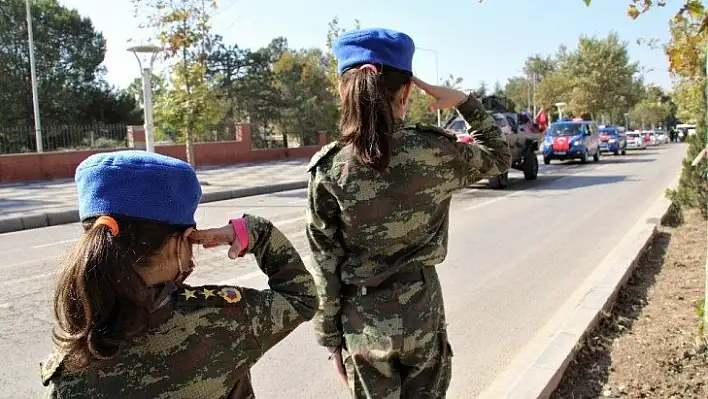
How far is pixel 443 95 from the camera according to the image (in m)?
2.04

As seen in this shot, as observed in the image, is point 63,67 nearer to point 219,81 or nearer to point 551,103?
point 219,81

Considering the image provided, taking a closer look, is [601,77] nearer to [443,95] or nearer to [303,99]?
[303,99]

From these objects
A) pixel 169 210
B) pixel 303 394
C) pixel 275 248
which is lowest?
pixel 303 394

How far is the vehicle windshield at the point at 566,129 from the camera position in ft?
74.2

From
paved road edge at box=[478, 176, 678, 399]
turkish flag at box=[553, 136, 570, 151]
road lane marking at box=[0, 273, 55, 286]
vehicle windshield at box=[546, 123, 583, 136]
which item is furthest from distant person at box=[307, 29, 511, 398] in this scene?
vehicle windshield at box=[546, 123, 583, 136]

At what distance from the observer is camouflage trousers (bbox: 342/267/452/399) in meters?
1.86

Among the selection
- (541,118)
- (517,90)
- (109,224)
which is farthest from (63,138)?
(517,90)

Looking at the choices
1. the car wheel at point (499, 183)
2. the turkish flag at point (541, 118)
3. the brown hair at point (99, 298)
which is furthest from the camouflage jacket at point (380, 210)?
the car wheel at point (499, 183)

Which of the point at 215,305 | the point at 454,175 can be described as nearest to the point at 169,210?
the point at 215,305

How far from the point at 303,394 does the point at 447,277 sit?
2.96 meters

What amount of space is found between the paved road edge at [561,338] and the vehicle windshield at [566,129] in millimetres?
17162

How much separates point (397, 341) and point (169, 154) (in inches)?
844

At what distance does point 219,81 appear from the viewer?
3428 centimetres

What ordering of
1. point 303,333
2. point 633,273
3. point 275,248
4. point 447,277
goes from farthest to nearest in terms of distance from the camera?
point 447,277 < point 633,273 < point 303,333 < point 275,248
